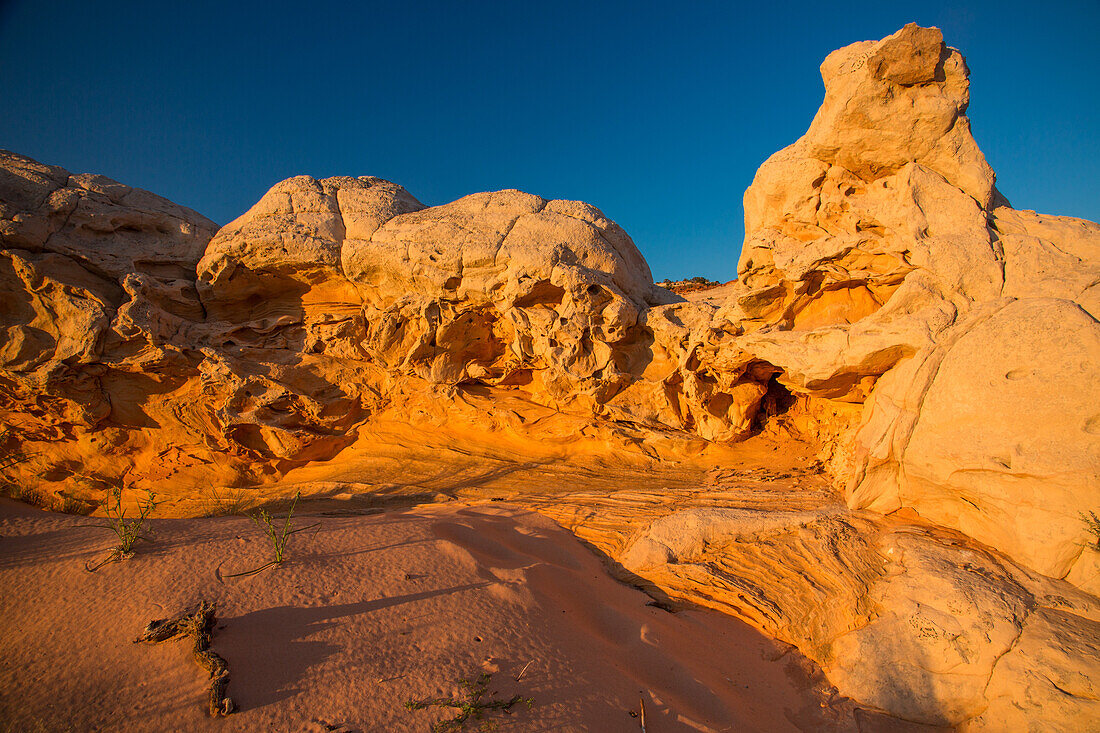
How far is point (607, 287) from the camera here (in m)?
7.28

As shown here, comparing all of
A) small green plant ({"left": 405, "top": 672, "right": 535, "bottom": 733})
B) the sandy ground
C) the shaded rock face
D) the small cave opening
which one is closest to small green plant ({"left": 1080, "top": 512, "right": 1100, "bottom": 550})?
the shaded rock face

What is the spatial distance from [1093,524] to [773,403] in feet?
14.3

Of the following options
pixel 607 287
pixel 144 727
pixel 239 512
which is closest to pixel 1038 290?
pixel 607 287

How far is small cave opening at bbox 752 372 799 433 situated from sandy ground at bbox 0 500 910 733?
4567mm

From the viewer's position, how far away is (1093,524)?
3.14m

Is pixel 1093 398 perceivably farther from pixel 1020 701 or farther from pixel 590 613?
pixel 590 613

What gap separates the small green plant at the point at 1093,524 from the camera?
311cm

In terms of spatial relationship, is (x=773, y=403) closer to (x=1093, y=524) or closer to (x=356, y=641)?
(x=1093, y=524)

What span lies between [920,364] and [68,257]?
10864 millimetres

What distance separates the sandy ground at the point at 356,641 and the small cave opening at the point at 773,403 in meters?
4.57

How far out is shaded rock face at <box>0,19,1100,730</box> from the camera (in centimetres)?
327

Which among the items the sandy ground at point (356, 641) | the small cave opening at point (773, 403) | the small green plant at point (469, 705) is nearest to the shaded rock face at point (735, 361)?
the small cave opening at point (773, 403)

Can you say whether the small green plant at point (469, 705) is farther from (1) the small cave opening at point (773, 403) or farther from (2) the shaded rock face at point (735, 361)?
(1) the small cave opening at point (773, 403)

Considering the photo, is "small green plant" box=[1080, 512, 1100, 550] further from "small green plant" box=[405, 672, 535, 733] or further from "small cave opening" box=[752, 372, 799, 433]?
"small cave opening" box=[752, 372, 799, 433]
